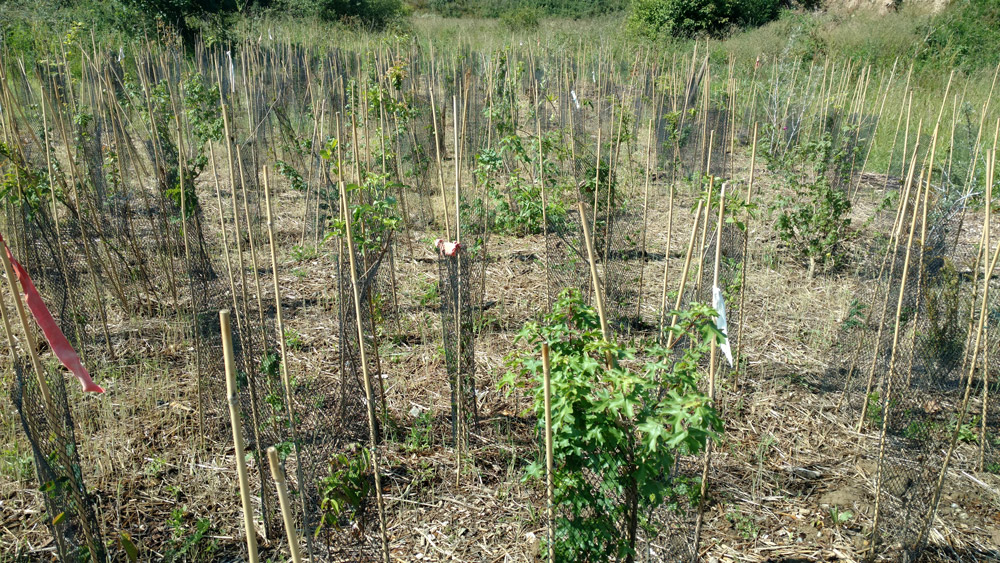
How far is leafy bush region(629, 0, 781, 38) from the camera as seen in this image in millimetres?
16281

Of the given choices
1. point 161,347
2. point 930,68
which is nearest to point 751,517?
point 161,347

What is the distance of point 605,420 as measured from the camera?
145 centimetres

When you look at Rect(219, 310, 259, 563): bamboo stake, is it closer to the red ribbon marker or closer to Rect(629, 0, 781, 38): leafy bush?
the red ribbon marker

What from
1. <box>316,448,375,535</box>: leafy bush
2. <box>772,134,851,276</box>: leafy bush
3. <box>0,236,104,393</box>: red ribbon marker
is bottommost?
<box>316,448,375,535</box>: leafy bush

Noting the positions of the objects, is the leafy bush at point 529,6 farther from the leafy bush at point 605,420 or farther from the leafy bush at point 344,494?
the leafy bush at point 605,420

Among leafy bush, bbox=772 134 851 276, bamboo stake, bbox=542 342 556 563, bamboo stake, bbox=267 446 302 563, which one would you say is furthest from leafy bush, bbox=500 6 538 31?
bamboo stake, bbox=267 446 302 563

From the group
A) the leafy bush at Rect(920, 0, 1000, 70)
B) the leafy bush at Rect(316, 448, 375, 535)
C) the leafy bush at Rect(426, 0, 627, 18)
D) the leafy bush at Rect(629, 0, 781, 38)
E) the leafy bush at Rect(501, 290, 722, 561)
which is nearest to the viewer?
the leafy bush at Rect(501, 290, 722, 561)

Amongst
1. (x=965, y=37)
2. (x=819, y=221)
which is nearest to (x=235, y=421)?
(x=819, y=221)

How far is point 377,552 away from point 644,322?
83.9 inches

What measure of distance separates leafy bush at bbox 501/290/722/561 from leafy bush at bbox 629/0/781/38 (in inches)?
623

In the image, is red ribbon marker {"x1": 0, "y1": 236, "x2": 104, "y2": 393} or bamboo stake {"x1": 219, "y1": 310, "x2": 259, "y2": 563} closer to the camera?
bamboo stake {"x1": 219, "y1": 310, "x2": 259, "y2": 563}

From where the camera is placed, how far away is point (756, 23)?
1745cm

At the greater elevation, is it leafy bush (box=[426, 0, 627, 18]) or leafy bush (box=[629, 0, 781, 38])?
leafy bush (box=[426, 0, 627, 18])

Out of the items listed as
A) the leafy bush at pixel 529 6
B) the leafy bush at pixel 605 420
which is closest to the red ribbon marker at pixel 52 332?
the leafy bush at pixel 605 420
